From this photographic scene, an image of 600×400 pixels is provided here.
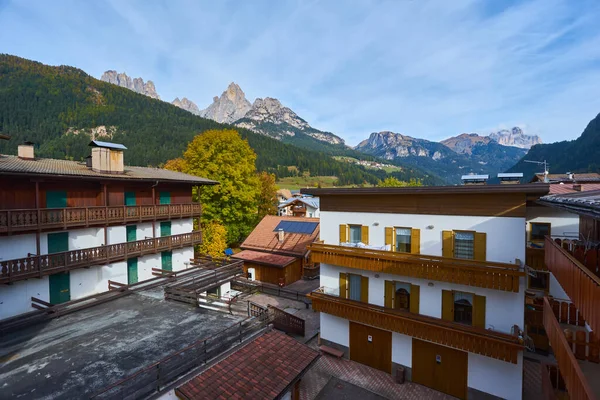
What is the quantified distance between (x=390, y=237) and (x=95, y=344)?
567 inches

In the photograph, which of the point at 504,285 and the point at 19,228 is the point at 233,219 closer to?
the point at 19,228

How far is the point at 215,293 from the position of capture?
23.2 metres

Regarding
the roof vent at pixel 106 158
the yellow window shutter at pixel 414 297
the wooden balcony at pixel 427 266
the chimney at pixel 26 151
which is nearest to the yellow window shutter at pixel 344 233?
the wooden balcony at pixel 427 266

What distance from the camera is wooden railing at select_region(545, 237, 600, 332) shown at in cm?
602

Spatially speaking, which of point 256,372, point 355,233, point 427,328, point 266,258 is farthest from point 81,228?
point 427,328

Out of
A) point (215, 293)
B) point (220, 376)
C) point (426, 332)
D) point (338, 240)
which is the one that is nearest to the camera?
point (220, 376)

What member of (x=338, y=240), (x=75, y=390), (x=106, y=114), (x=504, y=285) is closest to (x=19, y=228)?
(x=75, y=390)

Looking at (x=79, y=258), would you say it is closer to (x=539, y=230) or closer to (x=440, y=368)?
(x=440, y=368)

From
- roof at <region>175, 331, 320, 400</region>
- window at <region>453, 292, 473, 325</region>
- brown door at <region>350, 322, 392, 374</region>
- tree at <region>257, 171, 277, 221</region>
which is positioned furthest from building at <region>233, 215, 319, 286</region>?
window at <region>453, 292, 473, 325</region>

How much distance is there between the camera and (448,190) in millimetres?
13492

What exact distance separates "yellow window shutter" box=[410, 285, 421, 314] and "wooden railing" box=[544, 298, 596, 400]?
5.21 meters

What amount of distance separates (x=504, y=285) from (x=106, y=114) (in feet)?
419

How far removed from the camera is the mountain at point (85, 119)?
9244 centimetres

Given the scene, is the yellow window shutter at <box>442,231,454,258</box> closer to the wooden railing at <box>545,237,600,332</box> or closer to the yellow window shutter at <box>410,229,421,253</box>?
the yellow window shutter at <box>410,229,421,253</box>
